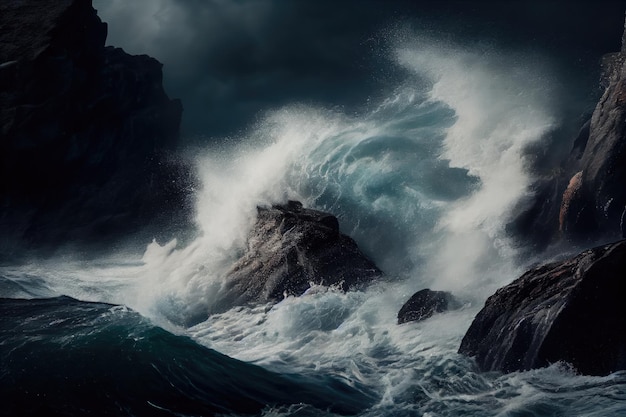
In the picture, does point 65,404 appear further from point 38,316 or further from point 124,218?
point 124,218

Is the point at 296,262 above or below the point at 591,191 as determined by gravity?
below

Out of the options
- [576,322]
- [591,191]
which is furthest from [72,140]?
[576,322]

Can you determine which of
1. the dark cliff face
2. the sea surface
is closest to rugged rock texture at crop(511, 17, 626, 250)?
the sea surface

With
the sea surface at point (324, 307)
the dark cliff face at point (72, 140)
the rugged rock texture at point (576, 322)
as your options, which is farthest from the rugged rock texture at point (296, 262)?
the dark cliff face at point (72, 140)

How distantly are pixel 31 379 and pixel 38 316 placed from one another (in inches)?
242

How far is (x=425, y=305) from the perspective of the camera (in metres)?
17.1

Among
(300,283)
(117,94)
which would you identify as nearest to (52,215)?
(117,94)

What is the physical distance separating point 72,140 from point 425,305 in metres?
26.6

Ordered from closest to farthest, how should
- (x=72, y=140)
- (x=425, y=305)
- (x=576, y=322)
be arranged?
(x=576, y=322) → (x=425, y=305) → (x=72, y=140)

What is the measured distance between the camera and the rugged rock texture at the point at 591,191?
1689cm

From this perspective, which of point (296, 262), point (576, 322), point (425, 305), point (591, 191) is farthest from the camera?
point (296, 262)

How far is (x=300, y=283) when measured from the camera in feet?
64.9

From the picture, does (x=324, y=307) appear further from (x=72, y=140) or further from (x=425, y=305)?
(x=72, y=140)

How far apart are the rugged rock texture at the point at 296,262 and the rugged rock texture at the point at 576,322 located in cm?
822
